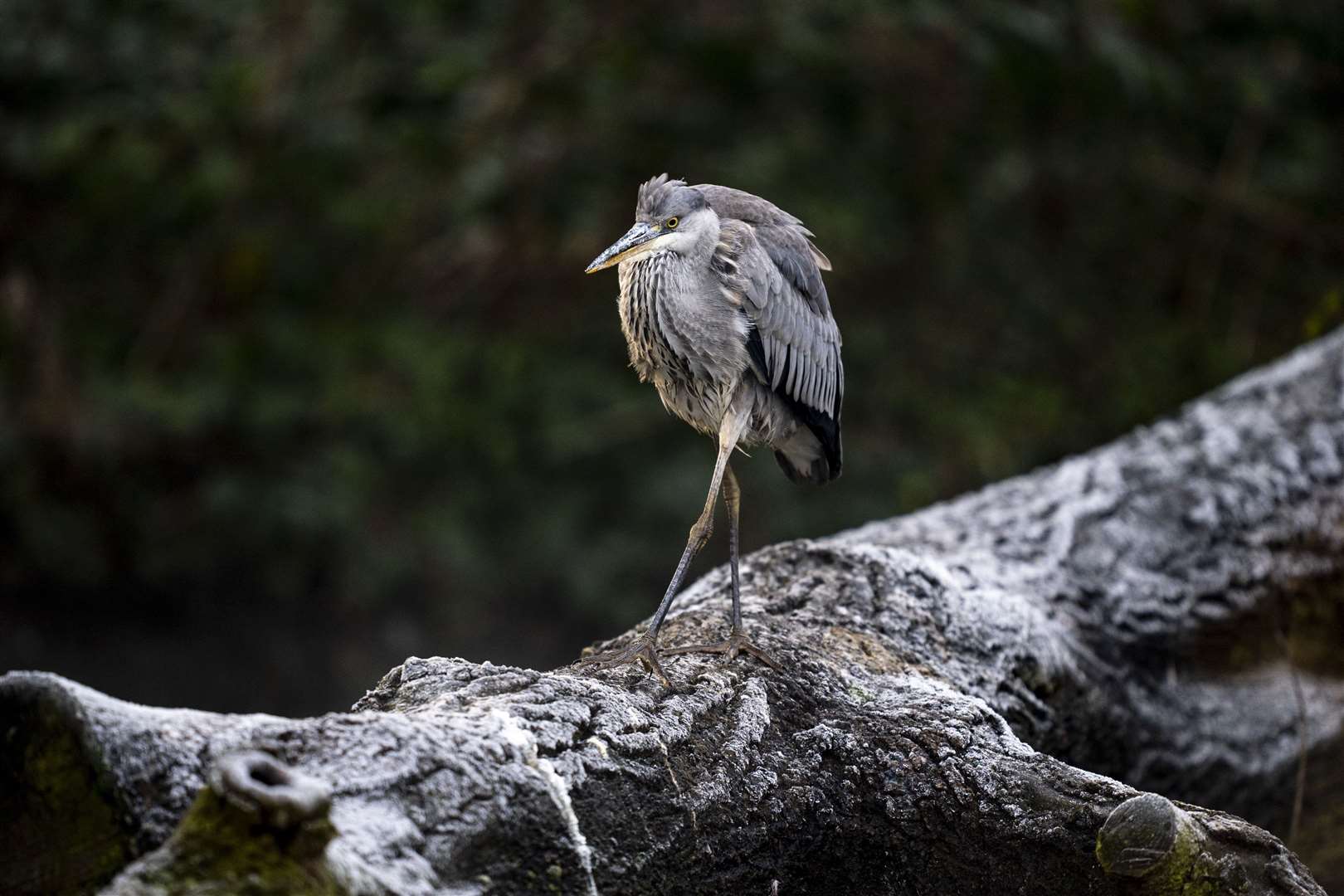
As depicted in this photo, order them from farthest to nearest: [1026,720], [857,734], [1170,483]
A: [1170,483] < [1026,720] < [857,734]

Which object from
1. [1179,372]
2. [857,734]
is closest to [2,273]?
[857,734]

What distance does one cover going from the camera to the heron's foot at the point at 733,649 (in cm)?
262

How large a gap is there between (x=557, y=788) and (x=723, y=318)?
1.31 metres

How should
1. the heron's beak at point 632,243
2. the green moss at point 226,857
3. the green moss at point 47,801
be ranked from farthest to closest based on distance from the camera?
1. the heron's beak at point 632,243
2. the green moss at point 47,801
3. the green moss at point 226,857

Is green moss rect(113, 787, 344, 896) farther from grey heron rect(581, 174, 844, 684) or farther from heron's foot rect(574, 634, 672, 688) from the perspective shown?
grey heron rect(581, 174, 844, 684)

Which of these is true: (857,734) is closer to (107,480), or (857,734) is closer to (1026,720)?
(1026,720)

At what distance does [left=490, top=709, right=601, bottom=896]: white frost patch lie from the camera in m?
1.96

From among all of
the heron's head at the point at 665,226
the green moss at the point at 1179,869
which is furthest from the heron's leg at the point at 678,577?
the green moss at the point at 1179,869

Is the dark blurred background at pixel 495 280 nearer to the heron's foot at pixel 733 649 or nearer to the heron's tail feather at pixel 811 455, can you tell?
the heron's tail feather at pixel 811 455

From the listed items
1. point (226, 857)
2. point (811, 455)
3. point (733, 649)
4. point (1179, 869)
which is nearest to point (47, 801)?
point (226, 857)

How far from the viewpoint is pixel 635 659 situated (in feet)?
8.43

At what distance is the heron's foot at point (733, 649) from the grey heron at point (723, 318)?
0.03 meters

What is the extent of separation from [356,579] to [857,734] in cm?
471

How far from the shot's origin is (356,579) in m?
6.71
